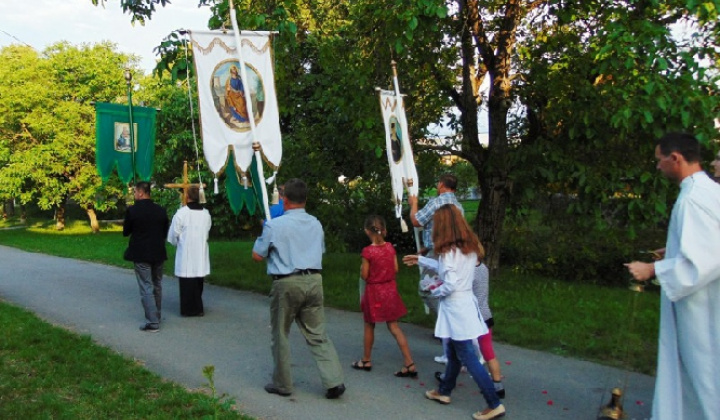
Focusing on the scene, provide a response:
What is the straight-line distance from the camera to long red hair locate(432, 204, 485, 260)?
5.41 meters

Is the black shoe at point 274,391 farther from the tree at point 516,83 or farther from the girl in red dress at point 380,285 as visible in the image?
the tree at point 516,83

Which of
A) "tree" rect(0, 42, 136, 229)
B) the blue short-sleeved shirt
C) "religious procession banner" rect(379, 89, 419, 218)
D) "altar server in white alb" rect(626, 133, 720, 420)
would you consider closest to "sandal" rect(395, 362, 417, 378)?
the blue short-sleeved shirt

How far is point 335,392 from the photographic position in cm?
589

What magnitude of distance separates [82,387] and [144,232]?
121 inches

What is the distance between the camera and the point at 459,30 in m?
11.3

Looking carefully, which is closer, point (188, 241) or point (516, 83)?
point (188, 241)

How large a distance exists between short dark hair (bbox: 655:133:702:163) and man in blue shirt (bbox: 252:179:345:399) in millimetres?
2940

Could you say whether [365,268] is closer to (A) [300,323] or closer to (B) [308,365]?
(A) [300,323]

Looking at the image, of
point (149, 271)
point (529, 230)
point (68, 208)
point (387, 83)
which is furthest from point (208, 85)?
point (68, 208)

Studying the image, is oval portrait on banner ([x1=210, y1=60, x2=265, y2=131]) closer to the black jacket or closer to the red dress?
the red dress

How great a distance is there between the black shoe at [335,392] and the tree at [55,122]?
2553cm

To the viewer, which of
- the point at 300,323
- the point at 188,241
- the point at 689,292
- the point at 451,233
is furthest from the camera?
the point at 188,241

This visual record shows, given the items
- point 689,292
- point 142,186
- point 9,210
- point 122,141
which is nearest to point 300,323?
point 689,292

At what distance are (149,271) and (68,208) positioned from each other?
120 feet
